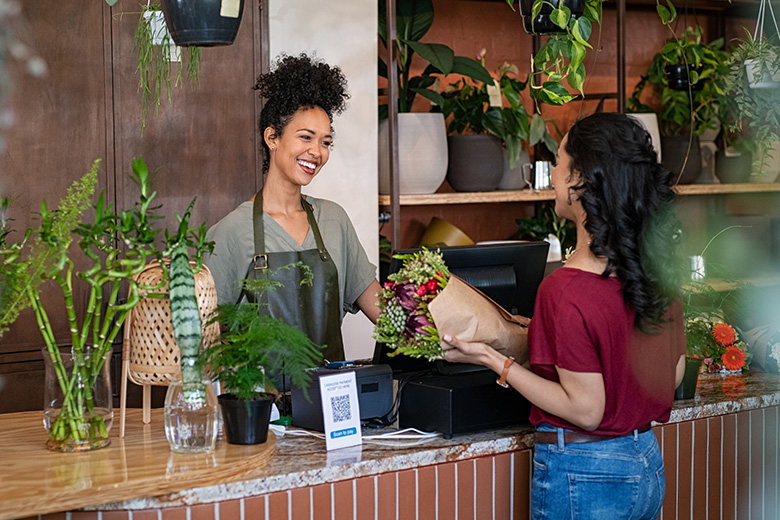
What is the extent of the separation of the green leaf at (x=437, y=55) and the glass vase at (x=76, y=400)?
206cm

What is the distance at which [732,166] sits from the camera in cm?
443

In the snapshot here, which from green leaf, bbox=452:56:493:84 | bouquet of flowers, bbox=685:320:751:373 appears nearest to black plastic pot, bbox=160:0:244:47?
bouquet of flowers, bbox=685:320:751:373

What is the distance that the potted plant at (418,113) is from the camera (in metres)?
3.54

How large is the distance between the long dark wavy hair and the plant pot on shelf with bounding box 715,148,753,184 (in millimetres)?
2922

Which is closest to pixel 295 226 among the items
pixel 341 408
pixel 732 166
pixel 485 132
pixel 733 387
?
pixel 341 408

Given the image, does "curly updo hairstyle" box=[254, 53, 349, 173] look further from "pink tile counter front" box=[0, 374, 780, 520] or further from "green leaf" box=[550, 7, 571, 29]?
"pink tile counter front" box=[0, 374, 780, 520]

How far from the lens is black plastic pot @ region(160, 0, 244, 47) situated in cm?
192

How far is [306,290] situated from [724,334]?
1.20 m

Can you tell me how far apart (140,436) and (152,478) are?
32 centimetres

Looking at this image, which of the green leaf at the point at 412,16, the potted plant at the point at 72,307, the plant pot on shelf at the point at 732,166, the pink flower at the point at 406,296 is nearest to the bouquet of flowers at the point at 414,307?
the pink flower at the point at 406,296

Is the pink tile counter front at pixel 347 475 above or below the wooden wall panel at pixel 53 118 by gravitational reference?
below

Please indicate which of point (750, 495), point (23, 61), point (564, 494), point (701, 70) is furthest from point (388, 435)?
point (701, 70)

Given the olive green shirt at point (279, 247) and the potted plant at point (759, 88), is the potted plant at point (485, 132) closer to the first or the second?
the olive green shirt at point (279, 247)

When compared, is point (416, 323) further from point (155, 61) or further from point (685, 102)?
point (685, 102)
